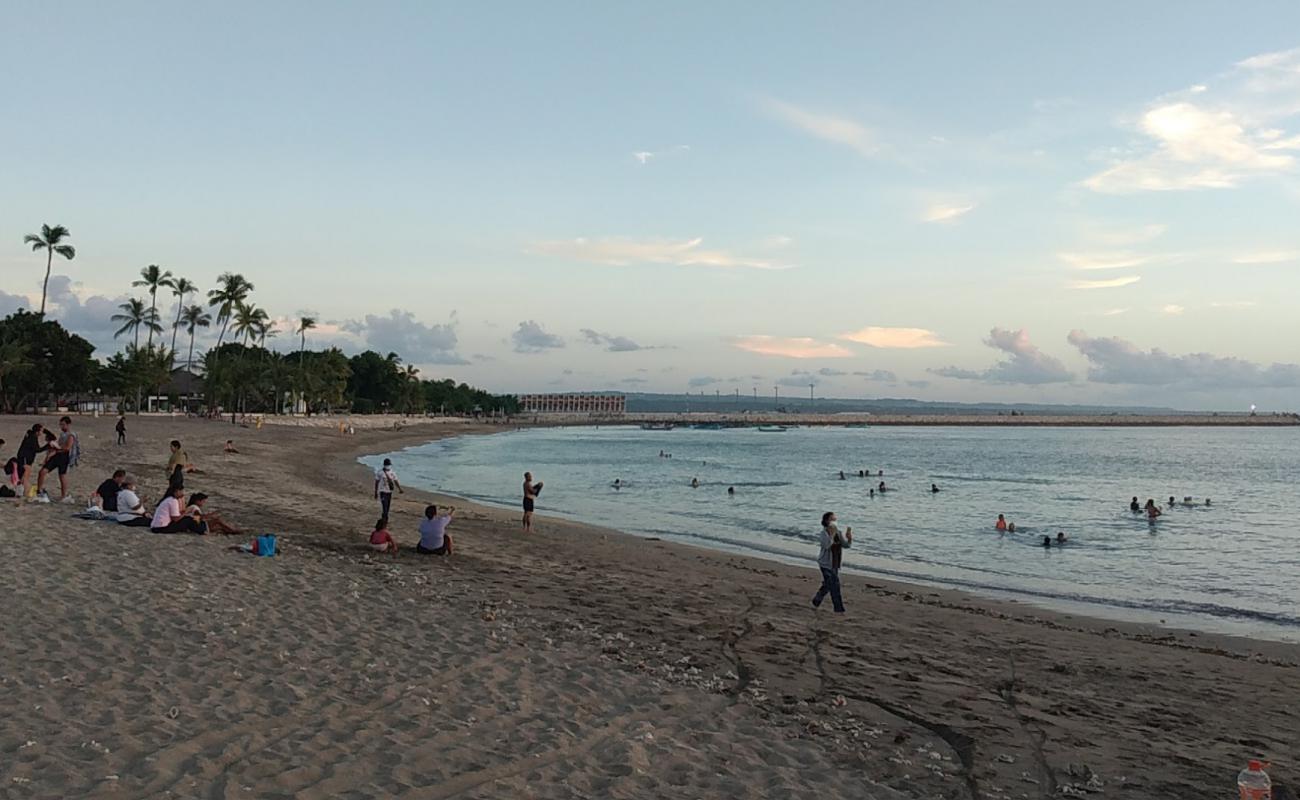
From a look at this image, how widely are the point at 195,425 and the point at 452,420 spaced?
102m

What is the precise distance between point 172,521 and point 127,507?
1037 mm

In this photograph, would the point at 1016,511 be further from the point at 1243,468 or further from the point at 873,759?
the point at 1243,468

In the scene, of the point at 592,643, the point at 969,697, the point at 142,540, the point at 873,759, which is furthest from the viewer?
the point at 142,540

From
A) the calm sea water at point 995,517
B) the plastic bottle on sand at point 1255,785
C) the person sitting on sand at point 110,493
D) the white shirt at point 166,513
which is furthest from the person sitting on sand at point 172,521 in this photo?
the plastic bottle on sand at point 1255,785

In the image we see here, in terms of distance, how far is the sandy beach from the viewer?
6.04 m

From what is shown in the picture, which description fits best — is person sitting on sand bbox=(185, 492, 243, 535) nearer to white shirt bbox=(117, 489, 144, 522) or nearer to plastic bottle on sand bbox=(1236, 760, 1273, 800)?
white shirt bbox=(117, 489, 144, 522)

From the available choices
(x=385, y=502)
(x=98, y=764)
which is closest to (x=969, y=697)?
(x=98, y=764)

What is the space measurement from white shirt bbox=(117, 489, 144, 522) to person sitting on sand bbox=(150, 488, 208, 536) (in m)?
0.48

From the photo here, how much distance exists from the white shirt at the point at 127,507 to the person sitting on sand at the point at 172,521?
0.48 metres

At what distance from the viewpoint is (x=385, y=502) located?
62.9 feet

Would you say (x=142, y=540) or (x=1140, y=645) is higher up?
(x=142, y=540)

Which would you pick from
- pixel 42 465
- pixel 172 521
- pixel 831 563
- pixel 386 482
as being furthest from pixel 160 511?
pixel 831 563

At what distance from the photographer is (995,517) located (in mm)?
34875

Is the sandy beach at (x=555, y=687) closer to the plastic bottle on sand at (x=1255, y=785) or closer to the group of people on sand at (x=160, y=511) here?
the group of people on sand at (x=160, y=511)
